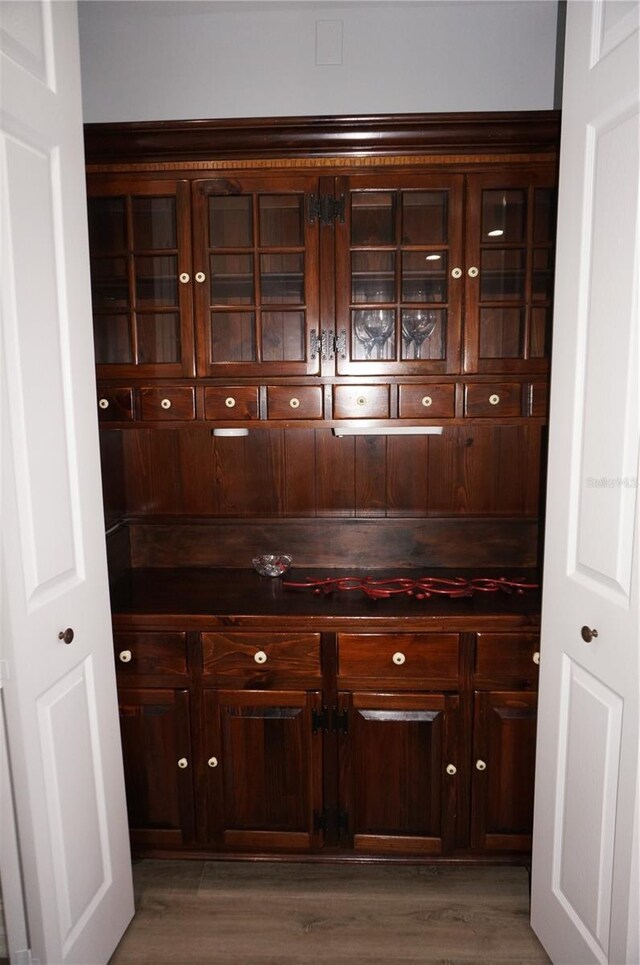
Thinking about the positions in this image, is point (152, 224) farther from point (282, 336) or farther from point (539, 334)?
point (539, 334)

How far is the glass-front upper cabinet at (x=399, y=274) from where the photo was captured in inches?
78.3

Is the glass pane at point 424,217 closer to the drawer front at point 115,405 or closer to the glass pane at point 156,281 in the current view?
the glass pane at point 156,281

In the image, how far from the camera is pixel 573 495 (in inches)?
61.5

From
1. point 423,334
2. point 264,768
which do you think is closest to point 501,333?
point 423,334

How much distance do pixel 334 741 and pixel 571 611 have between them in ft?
2.79

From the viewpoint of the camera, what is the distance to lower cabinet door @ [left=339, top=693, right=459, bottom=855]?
200cm

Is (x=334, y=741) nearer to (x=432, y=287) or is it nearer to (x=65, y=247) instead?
(x=432, y=287)

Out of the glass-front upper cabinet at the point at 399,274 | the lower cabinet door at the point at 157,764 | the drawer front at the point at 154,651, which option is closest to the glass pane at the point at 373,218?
the glass-front upper cabinet at the point at 399,274

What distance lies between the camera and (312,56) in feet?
7.24

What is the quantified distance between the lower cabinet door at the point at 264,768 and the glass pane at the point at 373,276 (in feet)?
3.98

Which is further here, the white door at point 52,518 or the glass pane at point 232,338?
the glass pane at point 232,338

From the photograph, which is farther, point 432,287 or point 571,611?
point 432,287

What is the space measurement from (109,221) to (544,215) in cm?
130

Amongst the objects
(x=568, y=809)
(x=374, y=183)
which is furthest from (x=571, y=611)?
(x=374, y=183)
